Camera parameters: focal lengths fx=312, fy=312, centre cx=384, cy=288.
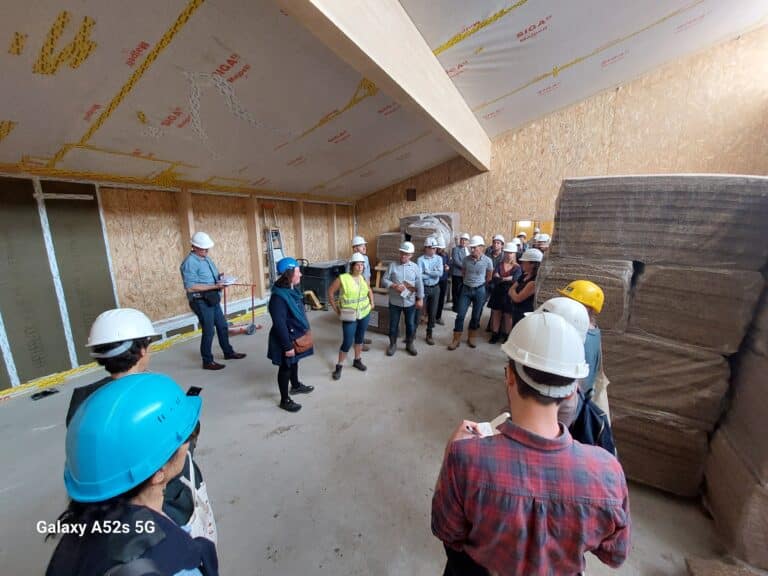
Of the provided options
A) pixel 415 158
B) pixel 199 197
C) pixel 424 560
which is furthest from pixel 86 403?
pixel 415 158

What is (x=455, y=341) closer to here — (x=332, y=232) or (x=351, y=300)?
(x=351, y=300)

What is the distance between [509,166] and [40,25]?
7065 mm

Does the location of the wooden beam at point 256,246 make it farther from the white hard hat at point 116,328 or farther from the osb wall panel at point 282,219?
the white hard hat at point 116,328

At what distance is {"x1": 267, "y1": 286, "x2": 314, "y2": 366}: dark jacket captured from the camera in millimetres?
2629

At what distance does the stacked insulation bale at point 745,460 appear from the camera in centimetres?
156

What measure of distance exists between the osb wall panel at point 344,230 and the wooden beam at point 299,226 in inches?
51.4

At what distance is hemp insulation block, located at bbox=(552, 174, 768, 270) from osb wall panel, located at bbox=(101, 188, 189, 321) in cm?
500

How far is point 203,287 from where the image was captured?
11.4 feet

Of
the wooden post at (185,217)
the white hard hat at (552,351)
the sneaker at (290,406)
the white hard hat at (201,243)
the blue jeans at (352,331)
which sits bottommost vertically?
the sneaker at (290,406)

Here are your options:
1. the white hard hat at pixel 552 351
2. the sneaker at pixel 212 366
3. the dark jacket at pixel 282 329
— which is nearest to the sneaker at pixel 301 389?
the dark jacket at pixel 282 329

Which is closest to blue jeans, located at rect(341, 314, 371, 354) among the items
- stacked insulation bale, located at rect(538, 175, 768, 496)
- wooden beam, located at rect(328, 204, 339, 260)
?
stacked insulation bale, located at rect(538, 175, 768, 496)

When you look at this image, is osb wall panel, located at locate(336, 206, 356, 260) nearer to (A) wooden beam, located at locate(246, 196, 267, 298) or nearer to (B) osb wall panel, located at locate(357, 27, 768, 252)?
(B) osb wall panel, located at locate(357, 27, 768, 252)

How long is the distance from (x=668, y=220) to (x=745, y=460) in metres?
1.37

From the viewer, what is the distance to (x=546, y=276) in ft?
7.29
